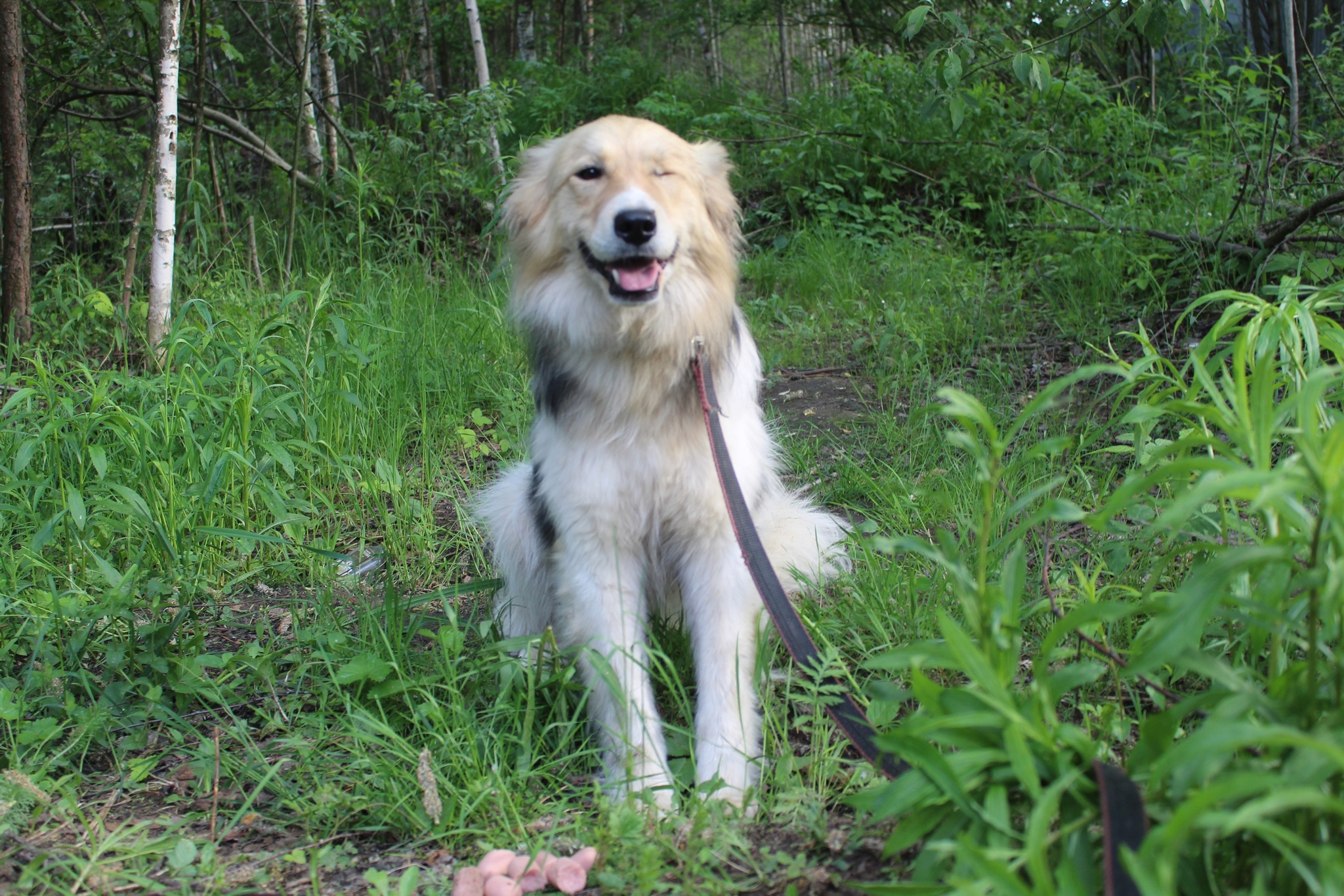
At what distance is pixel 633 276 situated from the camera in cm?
214

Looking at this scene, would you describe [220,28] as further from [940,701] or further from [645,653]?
[940,701]

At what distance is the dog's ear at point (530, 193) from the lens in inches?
94.7

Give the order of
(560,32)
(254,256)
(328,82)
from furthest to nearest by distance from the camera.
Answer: (560,32) < (328,82) < (254,256)

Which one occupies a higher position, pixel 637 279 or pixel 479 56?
A: pixel 479 56

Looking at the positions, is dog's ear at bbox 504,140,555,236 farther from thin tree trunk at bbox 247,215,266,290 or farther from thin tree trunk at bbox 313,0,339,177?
thin tree trunk at bbox 313,0,339,177

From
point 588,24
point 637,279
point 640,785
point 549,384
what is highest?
point 588,24

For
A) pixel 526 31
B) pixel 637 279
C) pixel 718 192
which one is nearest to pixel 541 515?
pixel 637 279

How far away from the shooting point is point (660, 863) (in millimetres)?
1568

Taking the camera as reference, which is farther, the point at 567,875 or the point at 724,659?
the point at 724,659

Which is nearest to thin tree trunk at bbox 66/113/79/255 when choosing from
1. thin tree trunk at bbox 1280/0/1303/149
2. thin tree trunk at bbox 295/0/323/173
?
→ thin tree trunk at bbox 295/0/323/173

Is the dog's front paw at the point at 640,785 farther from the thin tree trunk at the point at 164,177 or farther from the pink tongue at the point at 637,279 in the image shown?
the thin tree trunk at the point at 164,177

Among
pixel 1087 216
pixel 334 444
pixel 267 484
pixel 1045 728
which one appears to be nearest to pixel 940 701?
pixel 1045 728

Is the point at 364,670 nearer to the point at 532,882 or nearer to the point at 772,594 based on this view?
the point at 532,882

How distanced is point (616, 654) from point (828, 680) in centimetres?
57
